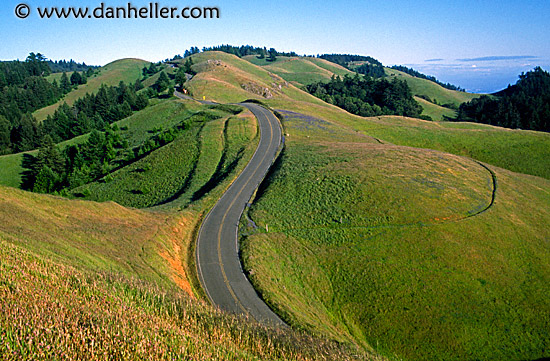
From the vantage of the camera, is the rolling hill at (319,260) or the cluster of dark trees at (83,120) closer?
the rolling hill at (319,260)

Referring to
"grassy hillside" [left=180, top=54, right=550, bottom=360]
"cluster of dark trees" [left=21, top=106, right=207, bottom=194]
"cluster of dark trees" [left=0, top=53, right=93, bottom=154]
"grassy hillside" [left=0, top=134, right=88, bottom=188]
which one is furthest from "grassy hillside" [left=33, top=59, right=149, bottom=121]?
"grassy hillside" [left=180, top=54, right=550, bottom=360]

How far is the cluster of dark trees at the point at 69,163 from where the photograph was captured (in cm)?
6419

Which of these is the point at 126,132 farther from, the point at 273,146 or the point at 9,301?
the point at 9,301

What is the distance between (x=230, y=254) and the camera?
29125mm

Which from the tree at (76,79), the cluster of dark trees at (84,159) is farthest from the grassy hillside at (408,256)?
the tree at (76,79)

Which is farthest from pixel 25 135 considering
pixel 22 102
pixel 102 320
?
pixel 102 320

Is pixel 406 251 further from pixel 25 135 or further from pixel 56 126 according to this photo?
pixel 25 135

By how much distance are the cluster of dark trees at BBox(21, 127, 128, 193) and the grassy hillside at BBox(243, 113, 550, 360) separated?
4276 cm

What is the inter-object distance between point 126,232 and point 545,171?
66.6m

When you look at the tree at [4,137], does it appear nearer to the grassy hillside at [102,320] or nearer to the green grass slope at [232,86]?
the green grass slope at [232,86]

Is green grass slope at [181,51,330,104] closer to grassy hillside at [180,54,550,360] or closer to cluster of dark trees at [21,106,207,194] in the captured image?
cluster of dark trees at [21,106,207,194]

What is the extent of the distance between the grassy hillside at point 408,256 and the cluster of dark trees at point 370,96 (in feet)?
Answer: 332

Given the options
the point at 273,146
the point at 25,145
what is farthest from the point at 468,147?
the point at 25,145

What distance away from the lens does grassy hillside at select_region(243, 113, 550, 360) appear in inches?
907
